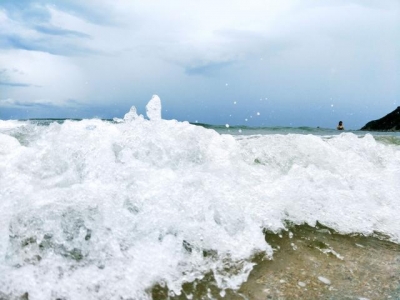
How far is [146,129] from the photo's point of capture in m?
4.45

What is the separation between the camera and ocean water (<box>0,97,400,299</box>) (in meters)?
2.27

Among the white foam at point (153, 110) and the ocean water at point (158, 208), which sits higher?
the white foam at point (153, 110)

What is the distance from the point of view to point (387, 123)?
2010 inches

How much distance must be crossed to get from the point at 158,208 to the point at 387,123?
54.8 m

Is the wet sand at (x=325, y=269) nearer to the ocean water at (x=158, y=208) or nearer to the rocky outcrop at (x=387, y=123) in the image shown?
the ocean water at (x=158, y=208)

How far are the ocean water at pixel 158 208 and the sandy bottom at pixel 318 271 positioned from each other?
40 mm

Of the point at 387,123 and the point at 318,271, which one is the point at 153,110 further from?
the point at 387,123

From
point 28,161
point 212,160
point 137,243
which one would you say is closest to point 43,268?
point 137,243

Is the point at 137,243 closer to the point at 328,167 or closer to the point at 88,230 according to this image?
the point at 88,230

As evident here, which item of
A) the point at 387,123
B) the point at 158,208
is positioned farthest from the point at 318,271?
the point at 387,123

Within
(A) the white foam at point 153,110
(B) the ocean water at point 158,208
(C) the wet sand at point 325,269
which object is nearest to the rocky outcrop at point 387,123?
(A) the white foam at point 153,110

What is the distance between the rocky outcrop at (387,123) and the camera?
48.4 meters

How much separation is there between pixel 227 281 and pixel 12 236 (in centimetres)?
143

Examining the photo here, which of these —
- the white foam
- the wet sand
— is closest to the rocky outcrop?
the white foam
